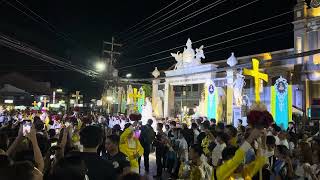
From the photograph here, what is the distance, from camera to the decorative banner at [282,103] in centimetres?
→ 1688

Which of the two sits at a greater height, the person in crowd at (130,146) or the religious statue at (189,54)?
the religious statue at (189,54)

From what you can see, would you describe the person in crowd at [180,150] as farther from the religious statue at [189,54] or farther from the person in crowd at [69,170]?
the religious statue at [189,54]

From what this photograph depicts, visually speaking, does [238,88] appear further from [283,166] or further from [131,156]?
[283,166]

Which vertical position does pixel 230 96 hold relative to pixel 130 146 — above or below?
above

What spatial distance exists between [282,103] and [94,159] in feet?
48.2

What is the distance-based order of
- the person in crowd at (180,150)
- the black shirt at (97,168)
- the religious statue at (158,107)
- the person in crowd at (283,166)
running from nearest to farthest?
the black shirt at (97,168) → the person in crowd at (283,166) → the person in crowd at (180,150) → the religious statue at (158,107)

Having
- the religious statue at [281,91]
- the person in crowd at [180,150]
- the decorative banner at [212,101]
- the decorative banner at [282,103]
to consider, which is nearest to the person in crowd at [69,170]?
the person in crowd at [180,150]

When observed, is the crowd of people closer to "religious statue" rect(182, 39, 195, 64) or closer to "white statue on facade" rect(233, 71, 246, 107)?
"white statue on facade" rect(233, 71, 246, 107)

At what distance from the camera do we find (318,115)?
13.0 metres

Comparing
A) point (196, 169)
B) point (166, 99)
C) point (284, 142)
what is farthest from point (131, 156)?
point (166, 99)

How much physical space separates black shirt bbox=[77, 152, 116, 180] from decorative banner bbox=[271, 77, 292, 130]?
46.7 ft

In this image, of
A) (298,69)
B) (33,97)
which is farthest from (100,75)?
(33,97)

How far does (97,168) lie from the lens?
398 cm

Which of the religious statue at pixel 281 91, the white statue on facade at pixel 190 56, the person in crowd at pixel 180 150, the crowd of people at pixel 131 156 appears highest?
the white statue on facade at pixel 190 56
